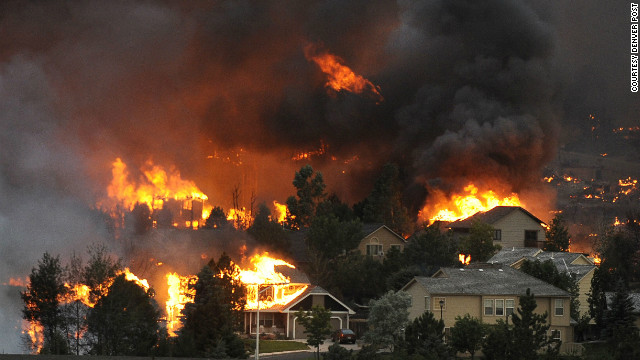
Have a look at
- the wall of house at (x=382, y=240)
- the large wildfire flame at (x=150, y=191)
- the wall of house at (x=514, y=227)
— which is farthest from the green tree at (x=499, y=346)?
the wall of house at (x=514, y=227)

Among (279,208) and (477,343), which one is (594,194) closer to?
(279,208)

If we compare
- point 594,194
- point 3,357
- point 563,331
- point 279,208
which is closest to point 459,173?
point 279,208

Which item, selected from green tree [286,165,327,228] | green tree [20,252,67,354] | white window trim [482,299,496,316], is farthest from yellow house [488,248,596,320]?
green tree [20,252,67,354]

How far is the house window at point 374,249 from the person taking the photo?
318 feet

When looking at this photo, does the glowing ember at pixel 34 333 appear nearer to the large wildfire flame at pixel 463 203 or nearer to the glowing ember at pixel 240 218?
the glowing ember at pixel 240 218

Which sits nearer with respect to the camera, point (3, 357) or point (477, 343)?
point (3, 357)

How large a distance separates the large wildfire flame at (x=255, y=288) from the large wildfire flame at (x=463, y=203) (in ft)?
89.2

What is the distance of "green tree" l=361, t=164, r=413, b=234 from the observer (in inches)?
4190

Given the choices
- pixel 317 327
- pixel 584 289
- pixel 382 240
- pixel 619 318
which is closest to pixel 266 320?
pixel 317 327

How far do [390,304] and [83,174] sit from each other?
3165 cm

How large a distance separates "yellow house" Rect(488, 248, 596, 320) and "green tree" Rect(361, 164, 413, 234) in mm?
16205

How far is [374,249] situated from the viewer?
319ft

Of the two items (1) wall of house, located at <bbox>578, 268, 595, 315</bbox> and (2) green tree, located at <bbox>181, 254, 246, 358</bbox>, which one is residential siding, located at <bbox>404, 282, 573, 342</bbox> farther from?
(2) green tree, located at <bbox>181, 254, 246, 358</bbox>

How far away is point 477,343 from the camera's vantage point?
64.1 metres
